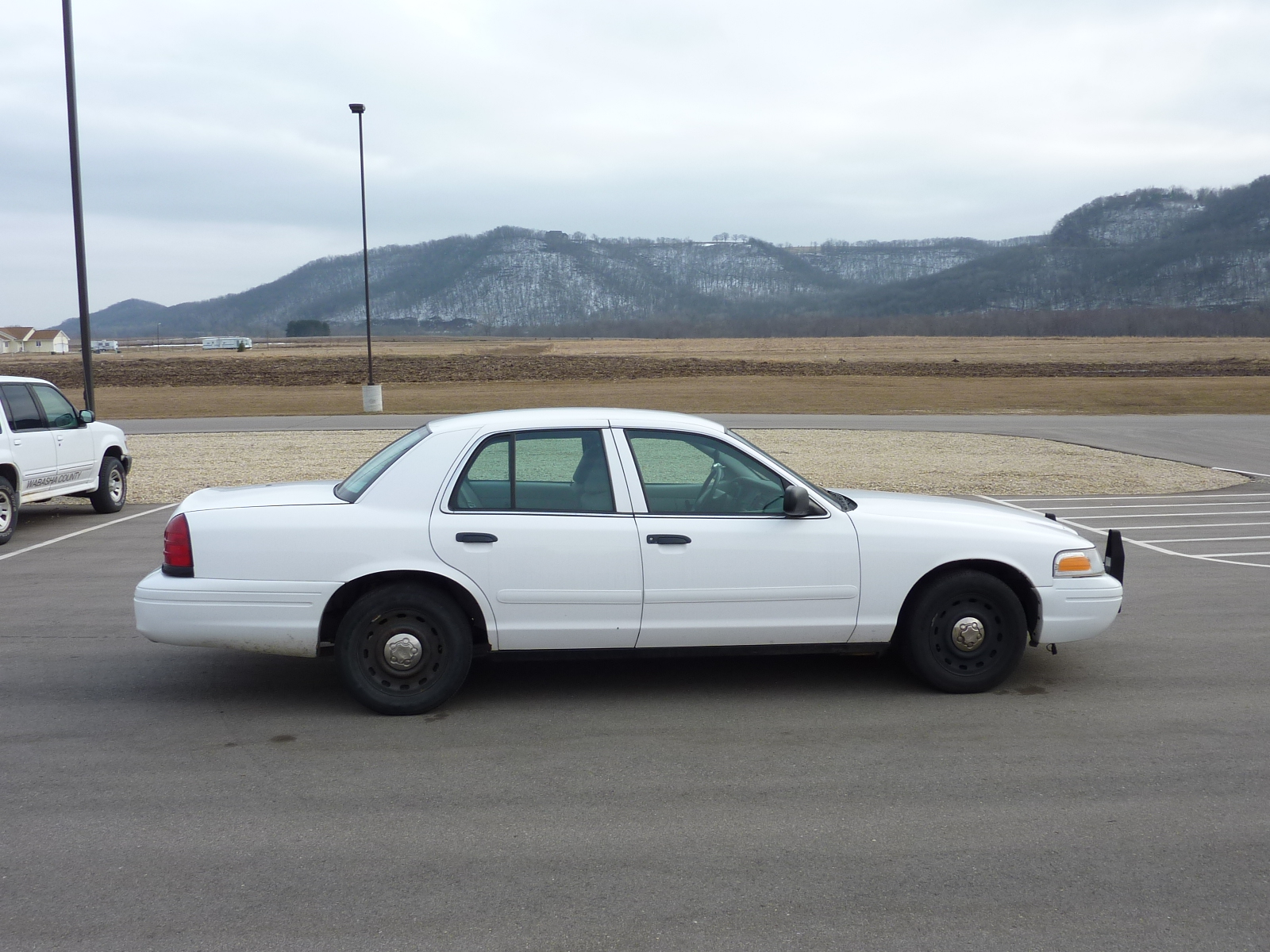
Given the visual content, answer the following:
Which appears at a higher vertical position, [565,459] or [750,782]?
[565,459]

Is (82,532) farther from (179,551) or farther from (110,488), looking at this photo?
(179,551)

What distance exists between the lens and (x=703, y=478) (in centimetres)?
589

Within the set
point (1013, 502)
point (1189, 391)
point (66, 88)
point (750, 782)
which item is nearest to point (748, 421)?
point (1013, 502)

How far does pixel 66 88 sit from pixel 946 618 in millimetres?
17361

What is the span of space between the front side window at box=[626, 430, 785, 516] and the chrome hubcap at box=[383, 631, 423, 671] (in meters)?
1.41

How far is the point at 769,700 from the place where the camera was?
5.83 m

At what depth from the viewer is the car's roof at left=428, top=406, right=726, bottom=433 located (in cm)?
578

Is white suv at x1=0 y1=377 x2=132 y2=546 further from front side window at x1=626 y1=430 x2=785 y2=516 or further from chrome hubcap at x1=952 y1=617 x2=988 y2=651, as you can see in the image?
chrome hubcap at x1=952 y1=617 x2=988 y2=651

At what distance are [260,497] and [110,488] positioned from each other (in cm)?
886

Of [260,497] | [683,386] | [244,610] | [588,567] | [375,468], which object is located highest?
[683,386]

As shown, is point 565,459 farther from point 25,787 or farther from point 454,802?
point 25,787

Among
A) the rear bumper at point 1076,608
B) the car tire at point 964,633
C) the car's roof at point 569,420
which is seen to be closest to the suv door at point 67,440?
the car's roof at point 569,420

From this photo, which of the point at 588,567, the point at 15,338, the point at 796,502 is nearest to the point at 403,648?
the point at 588,567

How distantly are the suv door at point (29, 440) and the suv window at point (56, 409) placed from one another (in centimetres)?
15
